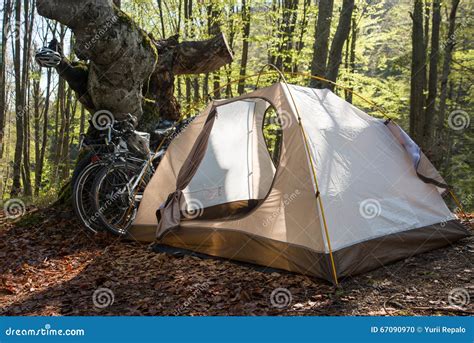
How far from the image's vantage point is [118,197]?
5.09 m

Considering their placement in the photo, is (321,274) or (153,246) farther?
(153,246)

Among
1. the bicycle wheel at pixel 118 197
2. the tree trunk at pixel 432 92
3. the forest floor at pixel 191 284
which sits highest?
the tree trunk at pixel 432 92

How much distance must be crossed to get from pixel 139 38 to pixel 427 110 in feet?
22.7

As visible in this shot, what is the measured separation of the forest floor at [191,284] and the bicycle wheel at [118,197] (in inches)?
11.8

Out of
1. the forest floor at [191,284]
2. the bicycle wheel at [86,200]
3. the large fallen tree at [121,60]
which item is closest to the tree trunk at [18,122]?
the large fallen tree at [121,60]

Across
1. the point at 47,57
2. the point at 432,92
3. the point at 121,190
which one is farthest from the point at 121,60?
the point at 432,92

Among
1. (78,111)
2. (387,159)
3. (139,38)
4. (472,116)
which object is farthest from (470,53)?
(78,111)

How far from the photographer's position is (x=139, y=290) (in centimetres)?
360

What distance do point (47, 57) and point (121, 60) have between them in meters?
0.87

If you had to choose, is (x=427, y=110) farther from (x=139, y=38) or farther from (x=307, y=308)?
(x=307, y=308)

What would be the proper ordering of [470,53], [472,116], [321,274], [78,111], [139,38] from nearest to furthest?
[321,274] < [139,38] < [470,53] < [472,116] < [78,111]

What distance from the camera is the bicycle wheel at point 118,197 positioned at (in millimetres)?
5016

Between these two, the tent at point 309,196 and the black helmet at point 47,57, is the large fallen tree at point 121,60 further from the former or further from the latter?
the tent at point 309,196

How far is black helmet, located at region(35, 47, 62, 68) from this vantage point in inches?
198
